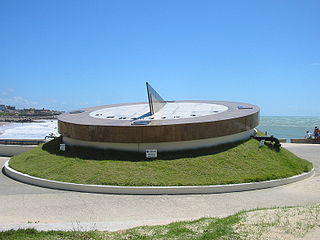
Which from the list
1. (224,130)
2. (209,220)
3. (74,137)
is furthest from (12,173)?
(209,220)

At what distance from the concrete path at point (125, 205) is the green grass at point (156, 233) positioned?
0.97 metres

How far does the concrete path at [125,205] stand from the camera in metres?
9.84

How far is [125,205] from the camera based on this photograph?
440 inches

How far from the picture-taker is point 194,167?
45.5 ft

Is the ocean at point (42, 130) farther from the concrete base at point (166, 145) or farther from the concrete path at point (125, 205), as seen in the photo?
the concrete path at point (125, 205)

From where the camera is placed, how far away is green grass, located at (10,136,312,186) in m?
13.1

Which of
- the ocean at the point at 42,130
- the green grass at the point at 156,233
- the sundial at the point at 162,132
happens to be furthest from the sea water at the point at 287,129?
the green grass at the point at 156,233

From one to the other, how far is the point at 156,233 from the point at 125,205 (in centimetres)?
385

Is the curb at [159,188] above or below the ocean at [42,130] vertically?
above

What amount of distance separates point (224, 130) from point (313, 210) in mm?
7830

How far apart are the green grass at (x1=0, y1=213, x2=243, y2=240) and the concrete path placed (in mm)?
969

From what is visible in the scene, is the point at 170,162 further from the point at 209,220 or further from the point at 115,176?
the point at 209,220

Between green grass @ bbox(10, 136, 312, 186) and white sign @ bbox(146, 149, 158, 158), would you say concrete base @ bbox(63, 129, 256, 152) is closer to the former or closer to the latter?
green grass @ bbox(10, 136, 312, 186)

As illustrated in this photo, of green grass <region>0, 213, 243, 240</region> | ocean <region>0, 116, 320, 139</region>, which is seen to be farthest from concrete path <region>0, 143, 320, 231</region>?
ocean <region>0, 116, 320, 139</region>
